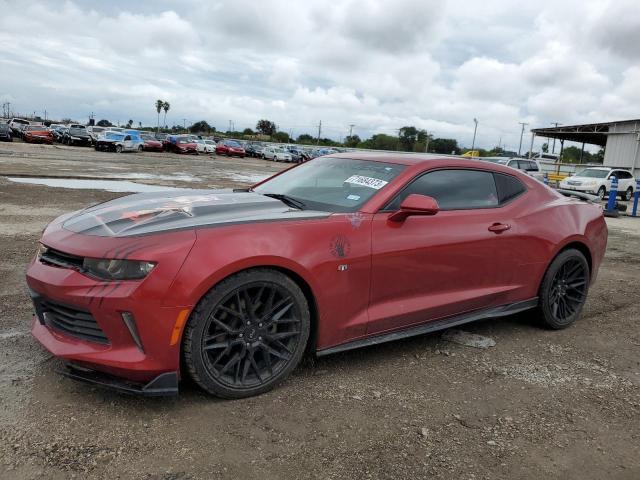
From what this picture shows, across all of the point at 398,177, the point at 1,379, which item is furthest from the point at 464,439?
the point at 1,379

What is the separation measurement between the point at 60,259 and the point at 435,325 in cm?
249

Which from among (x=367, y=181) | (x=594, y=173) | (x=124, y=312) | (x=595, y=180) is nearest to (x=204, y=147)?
(x=594, y=173)

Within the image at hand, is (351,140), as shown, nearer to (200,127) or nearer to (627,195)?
(200,127)

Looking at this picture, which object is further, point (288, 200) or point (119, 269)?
point (288, 200)

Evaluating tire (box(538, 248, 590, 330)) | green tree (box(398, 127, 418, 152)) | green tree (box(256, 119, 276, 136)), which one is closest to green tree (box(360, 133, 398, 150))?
green tree (box(398, 127, 418, 152))

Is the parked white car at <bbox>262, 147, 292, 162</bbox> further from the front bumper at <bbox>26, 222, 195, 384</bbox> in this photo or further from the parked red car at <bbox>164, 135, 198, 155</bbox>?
the front bumper at <bbox>26, 222, 195, 384</bbox>

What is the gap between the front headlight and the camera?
2629mm

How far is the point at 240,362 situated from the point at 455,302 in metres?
1.68

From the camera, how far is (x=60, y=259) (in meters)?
2.88

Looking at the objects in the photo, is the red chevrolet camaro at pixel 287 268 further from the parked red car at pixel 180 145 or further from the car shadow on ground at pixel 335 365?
the parked red car at pixel 180 145

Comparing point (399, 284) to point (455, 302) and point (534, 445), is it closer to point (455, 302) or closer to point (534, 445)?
point (455, 302)

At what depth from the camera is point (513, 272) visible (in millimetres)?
4113

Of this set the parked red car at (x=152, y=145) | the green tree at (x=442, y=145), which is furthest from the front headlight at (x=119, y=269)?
the green tree at (x=442, y=145)

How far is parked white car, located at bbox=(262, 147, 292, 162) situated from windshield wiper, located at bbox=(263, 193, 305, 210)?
45598 millimetres
